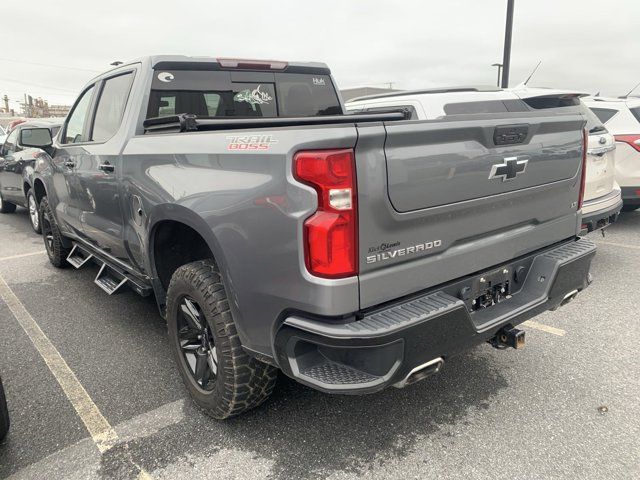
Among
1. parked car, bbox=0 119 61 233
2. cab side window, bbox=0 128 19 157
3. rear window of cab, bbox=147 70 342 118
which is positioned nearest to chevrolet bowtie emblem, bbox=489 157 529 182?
rear window of cab, bbox=147 70 342 118

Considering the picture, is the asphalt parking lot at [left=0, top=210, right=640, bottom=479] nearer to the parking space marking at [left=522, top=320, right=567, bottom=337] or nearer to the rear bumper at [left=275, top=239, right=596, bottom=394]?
the parking space marking at [left=522, top=320, right=567, bottom=337]

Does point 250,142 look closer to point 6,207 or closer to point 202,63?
point 202,63

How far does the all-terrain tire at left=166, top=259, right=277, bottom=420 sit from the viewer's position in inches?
91.2

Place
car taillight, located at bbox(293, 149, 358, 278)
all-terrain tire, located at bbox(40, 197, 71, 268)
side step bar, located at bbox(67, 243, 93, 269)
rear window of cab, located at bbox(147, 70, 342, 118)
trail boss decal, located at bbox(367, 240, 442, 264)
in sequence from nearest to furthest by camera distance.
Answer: car taillight, located at bbox(293, 149, 358, 278), trail boss decal, located at bbox(367, 240, 442, 264), rear window of cab, located at bbox(147, 70, 342, 118), side step bar, located at bbox(67, 243, 93, 269), all-terrain tire, located at bbox(40, 197, 71, 268)

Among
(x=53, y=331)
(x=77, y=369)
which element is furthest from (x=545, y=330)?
(x=53, y=331)

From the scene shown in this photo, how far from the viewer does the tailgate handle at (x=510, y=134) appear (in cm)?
222

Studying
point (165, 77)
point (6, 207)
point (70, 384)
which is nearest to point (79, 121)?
point (165, 77)

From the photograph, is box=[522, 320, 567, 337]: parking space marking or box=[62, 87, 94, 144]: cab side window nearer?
box=[522, 320, 567, 337]: parking space marking

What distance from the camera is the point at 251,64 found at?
12.0 ft

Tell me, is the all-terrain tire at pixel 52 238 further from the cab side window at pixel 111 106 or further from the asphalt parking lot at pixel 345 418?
the cab side window at pixel 111 106

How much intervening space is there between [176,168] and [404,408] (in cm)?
181

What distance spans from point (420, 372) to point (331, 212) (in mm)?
795

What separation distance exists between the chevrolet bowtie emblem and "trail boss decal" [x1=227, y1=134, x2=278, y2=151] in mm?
1017

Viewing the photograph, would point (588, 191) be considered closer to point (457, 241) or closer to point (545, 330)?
point (545, 330)
